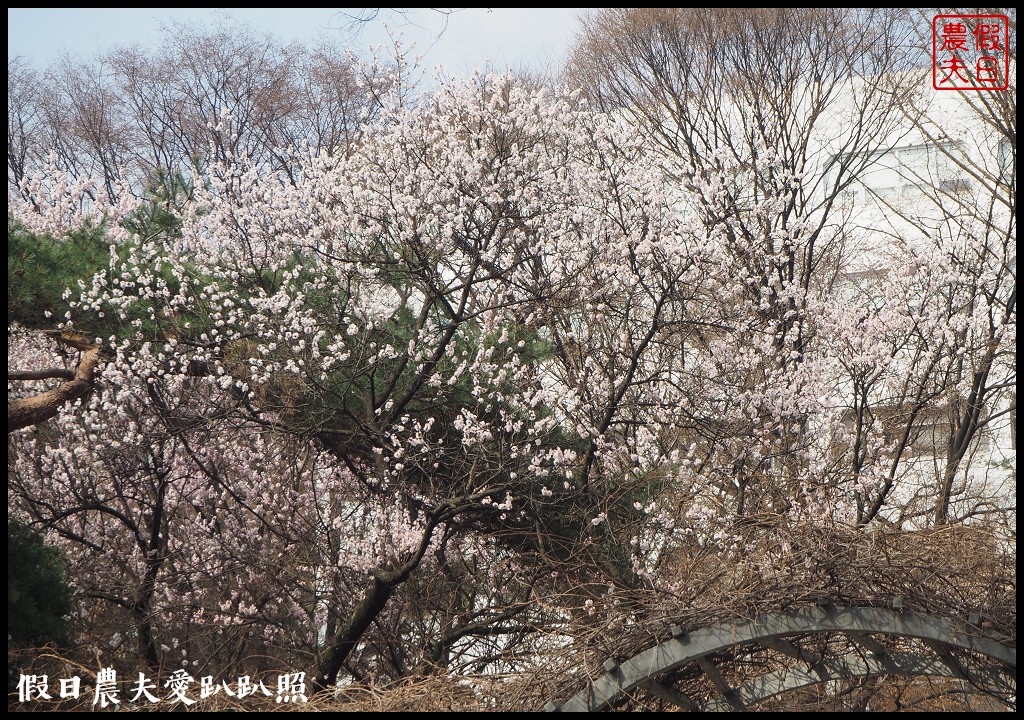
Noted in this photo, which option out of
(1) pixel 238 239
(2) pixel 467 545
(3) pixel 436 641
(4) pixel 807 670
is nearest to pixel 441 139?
(1) pixel 238 239

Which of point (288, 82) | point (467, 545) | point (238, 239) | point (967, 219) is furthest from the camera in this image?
point (288, 82)

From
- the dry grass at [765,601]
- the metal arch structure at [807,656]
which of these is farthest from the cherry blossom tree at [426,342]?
the metal arch structure at [807,656]

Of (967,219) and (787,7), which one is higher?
(787,7)

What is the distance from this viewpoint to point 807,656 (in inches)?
203

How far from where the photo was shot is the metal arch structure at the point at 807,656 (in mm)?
4355

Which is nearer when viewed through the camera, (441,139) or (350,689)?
(350,689)

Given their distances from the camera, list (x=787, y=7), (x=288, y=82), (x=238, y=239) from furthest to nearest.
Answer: (x=288, y=82) < (x=787, y=7) < (x=238, y=239)

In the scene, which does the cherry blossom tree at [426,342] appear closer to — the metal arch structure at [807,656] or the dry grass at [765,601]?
the dry grass at [765,601]

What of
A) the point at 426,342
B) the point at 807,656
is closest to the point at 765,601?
the point at 807,656

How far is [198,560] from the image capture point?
31.4 ft

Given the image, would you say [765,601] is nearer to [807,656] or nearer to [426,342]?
[807,656]

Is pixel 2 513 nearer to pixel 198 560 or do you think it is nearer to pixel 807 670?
pixel 198 560

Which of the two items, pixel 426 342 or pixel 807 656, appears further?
pixel 426 342

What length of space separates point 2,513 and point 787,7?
10.2 meters
